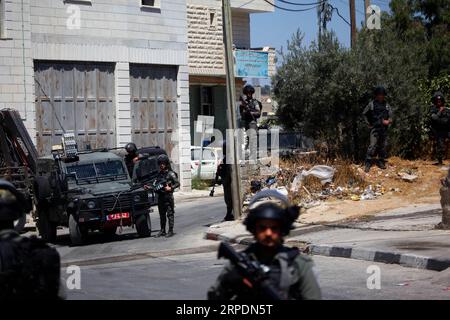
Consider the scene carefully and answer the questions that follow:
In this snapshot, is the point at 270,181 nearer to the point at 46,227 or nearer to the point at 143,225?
the point at 143,225

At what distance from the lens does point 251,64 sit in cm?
4231

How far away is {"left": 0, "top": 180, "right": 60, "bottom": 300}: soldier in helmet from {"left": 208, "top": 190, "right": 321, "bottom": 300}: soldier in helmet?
3.60 ft

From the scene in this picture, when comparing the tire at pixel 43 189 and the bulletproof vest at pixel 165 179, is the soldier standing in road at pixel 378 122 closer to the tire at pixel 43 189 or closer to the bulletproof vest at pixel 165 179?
the bulletproof vest at pixel 165 179

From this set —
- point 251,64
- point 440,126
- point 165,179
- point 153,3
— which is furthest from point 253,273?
point 251,64

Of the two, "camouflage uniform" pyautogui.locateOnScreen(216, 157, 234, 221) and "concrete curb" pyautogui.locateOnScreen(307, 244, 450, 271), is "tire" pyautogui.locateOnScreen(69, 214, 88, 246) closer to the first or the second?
"camouflage uniform" pyautogui.locateOnScreen(216, 157, 234, 221)

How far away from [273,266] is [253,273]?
242 millimetres

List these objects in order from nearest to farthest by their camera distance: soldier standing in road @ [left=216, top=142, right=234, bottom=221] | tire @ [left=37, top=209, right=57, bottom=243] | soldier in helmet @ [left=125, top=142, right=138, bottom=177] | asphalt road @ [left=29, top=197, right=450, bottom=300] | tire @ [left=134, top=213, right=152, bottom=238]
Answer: asphalt road @ [left=29, top=197, right=450, bottom=300] < tire @ [left=134, top=213, right=152, bottom=238] < tire @ [left=37, top=209, right=57, bottom=243] < soldier standing in road @ [left=216, top=142, right=234, bottom=221] < soldier in helmet @ [left=125, top=142, right=138, bottom=177]

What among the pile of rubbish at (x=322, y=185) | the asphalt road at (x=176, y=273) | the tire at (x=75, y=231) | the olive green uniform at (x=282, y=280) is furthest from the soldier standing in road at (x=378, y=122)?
the olive green uniform at (x=282, y=280)

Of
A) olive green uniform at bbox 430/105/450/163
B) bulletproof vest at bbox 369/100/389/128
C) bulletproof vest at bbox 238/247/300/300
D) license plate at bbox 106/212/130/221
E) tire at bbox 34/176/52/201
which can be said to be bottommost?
license plate at bbox 106/212/130/221

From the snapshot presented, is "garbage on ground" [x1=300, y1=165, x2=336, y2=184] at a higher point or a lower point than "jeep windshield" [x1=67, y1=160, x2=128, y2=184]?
lower

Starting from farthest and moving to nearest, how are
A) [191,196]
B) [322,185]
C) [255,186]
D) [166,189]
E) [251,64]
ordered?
[251,64]
[191,196]
[255,186]
[322,185]
[166,189]

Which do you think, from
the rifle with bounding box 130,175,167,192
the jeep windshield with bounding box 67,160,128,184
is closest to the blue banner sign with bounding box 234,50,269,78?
the jeep windshield with bounding box 67,160,128,184

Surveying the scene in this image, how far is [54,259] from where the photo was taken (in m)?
5.76

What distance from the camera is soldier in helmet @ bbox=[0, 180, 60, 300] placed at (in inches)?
222
